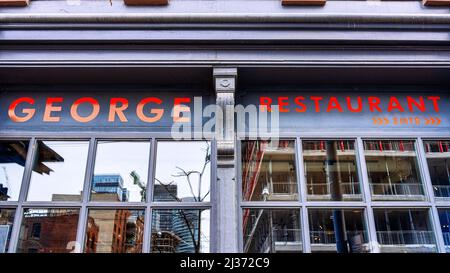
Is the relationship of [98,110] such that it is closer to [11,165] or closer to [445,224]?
[11,165]

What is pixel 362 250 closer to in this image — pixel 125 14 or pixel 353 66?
pixel 353 66

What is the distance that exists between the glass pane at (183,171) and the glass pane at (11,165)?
1.90 m

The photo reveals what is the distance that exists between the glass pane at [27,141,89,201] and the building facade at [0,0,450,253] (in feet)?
0.07

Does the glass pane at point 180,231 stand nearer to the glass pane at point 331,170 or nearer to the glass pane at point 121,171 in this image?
the glass pane at point 121,171

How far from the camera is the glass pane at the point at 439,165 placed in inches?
227

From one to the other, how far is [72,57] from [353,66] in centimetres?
393

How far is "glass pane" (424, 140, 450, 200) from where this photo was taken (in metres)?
5.77

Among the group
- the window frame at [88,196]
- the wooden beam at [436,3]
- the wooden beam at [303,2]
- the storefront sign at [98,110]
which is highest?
the wooden beam at [303,2]

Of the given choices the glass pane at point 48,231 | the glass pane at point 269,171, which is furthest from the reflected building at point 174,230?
the glass pane at point 48,231

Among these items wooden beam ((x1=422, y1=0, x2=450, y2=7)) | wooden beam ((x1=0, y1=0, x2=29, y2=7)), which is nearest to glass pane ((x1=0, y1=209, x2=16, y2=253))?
wooden beam ((x1=0, y1=0, x2=29, y2=7))

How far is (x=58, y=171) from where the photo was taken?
5918mm

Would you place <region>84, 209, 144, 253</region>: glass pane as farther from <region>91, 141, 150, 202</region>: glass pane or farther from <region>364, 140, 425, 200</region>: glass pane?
<region>364, 140, 425, 200</region>: glass pane

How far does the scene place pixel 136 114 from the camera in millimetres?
6070

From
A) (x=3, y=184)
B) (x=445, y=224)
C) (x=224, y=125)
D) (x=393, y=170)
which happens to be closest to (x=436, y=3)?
(x=393, y=170)
